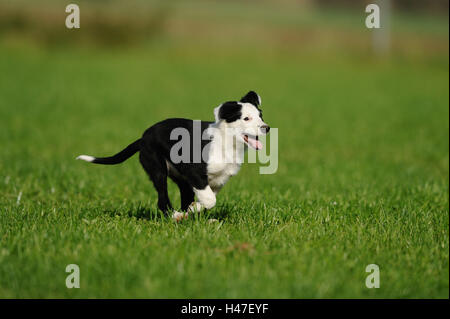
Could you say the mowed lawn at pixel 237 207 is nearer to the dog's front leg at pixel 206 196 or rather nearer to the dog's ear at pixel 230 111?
the dog's front leg at pixel 206 196

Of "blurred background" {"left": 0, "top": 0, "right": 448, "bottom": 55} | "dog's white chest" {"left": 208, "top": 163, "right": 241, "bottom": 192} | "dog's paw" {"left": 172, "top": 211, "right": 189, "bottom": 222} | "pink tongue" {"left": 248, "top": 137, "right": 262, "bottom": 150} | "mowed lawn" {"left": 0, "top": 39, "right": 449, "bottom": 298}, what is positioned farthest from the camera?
"blurred background" {"left": 0, "top": 0, "right": 448, "bottom": 55}

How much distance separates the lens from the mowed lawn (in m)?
3.76

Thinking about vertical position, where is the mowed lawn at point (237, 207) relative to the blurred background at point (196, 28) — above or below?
below

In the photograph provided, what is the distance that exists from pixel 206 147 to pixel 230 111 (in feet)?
1.37

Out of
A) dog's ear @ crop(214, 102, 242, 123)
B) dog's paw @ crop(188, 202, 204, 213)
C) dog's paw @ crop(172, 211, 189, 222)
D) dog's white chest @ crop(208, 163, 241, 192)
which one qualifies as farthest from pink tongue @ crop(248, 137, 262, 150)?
dog's paw @ crop(172, 211, 189, 222)

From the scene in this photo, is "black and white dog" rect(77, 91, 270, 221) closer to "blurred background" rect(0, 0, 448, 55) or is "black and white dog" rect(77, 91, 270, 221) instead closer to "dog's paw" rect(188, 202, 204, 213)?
"dog's paw" rect(188, 202, 204, 213)

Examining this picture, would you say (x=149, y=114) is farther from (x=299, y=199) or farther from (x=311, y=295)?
(x=311, y=295)

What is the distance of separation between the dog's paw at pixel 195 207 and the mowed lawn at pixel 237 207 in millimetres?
126

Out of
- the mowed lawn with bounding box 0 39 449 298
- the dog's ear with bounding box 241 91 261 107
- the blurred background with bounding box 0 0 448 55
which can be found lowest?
the mowed lawn with bounding box 0 39 449 298

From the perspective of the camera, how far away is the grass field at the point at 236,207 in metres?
3.76

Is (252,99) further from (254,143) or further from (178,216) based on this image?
(178,216)

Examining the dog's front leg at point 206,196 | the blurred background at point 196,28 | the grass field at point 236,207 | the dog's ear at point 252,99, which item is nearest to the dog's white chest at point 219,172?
the dog's front leg at point 206,196

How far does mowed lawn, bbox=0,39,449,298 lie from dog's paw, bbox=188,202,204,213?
126mm
